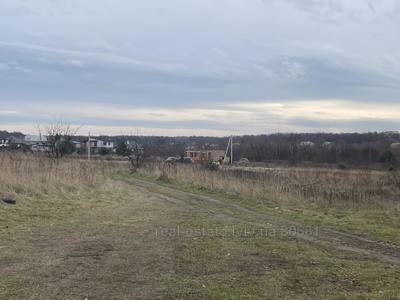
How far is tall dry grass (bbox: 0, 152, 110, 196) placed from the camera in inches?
581

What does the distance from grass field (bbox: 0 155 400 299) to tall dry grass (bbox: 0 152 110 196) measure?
0.07 meters

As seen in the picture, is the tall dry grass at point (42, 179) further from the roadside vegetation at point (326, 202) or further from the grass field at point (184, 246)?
the roadside vegetation at point (326, 202)

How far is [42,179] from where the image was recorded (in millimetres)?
16375

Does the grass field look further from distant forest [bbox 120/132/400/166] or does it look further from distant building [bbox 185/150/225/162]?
distant forest [bbox 120/132/400/166]

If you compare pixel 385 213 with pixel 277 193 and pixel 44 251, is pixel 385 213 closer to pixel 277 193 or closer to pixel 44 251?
pixel 277 193

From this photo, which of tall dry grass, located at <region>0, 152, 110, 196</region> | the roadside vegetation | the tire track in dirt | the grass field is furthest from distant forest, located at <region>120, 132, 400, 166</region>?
the tire track in dirt

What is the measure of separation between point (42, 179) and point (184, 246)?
923 cm

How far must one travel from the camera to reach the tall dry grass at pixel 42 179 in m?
14.8

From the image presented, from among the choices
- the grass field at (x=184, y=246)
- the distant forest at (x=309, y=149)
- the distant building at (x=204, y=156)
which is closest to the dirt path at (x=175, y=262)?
the grass field at (x=184, y=246)

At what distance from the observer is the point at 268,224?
12039mm

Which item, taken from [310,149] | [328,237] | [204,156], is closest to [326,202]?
[328,237]

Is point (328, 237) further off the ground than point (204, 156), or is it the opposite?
point (204, 156)

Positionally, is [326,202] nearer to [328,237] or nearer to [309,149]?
[328,237]

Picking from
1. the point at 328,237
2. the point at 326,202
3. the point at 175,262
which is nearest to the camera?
the point at 175,262
